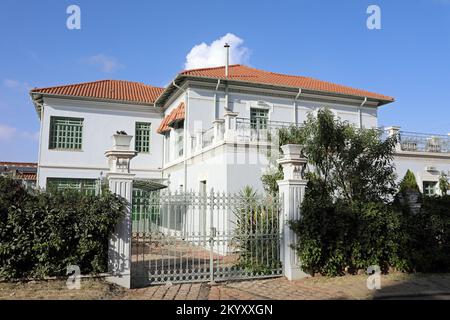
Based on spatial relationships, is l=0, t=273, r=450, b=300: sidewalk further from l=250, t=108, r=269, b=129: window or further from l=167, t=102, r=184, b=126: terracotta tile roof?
l=250, t=108, r=269, b=129: window

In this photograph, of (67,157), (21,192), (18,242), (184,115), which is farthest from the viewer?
(67,157)

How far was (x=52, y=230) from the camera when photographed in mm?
6629

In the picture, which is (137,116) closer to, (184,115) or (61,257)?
(184,115)

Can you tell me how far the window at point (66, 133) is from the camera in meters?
19.6

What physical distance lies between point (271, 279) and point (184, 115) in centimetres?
1026

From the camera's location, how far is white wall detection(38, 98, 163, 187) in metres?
19.3

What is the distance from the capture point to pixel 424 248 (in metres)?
8.69

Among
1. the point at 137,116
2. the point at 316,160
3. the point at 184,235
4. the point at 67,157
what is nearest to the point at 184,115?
the point at 137,116

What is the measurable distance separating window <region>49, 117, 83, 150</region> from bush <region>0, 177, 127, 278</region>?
1369 cm

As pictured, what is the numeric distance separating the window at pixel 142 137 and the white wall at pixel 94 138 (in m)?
0.24

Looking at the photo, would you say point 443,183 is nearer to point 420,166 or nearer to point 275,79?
point 420,166

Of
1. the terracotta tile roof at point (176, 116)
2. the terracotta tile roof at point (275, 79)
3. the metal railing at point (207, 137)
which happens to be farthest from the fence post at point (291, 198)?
the terracotta tile roof at point (275, 79)

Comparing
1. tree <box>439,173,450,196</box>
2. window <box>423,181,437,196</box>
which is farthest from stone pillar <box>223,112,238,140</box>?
tree <box>439,173,450,196</box>

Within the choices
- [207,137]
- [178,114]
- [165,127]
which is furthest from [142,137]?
[207,137]
